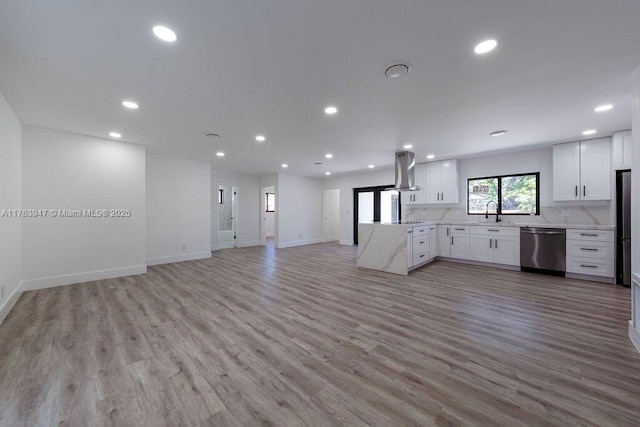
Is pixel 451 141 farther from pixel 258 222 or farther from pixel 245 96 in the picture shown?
pixel 258 222

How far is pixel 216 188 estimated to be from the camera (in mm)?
7688

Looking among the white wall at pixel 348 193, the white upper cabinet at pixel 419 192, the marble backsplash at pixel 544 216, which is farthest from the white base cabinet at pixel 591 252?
the white wall at pixel 348 193

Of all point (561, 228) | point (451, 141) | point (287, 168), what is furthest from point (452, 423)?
point (287, 168)

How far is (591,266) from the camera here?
13.8 ft

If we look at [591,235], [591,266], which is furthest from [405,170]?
[591,266]

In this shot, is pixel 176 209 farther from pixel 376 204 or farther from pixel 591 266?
pixel 591 266

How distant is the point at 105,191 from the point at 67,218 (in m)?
0.69

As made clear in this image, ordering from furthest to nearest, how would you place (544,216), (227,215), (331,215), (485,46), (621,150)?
(331,215) → (227,215) → (544,216) → (621,150) → (485,46)

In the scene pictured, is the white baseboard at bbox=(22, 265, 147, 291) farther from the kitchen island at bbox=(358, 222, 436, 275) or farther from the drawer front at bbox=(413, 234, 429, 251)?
the drawer front at bbox=(413, 234, 429, 251)

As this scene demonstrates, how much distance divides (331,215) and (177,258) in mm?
5792

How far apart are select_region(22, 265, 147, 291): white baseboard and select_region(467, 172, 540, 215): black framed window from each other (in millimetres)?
7582

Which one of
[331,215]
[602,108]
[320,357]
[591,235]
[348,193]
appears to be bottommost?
[320,357]

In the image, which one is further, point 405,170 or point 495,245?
point 405,170

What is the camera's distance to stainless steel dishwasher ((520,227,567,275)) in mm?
4473
